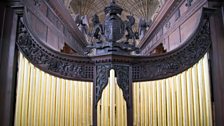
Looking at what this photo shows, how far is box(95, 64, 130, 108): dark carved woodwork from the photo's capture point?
3781 mm

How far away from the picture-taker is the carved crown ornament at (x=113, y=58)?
3.61m

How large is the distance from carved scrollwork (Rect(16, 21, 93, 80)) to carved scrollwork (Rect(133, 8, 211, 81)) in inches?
28.7

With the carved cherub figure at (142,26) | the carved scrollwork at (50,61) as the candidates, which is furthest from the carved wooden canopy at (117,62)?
the carved cherub figure at (142,26)

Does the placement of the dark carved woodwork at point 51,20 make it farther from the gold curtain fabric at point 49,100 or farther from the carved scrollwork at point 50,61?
the gold curtain fabric at point 49,100

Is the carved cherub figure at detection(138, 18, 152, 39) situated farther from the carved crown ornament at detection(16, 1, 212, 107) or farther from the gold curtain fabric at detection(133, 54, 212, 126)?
the gold curtain fabric at detection(133, 54, 212, 126)

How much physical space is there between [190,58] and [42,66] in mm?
1926

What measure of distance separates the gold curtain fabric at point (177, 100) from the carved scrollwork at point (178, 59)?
0.10 meters

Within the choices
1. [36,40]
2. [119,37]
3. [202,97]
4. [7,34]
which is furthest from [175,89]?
[7,34]

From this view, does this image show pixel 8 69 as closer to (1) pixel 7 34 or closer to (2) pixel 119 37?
(1) pixel 7 34

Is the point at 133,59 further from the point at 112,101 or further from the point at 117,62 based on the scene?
the point at 112,101

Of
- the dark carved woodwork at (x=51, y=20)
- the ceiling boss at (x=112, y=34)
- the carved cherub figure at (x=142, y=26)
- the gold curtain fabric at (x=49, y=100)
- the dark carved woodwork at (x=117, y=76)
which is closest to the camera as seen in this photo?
the gold curtain fabric at (x=49, y=100)

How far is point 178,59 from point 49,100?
1.80 metres

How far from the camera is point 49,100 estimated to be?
356cm

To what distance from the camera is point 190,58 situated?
3703 millimetres
